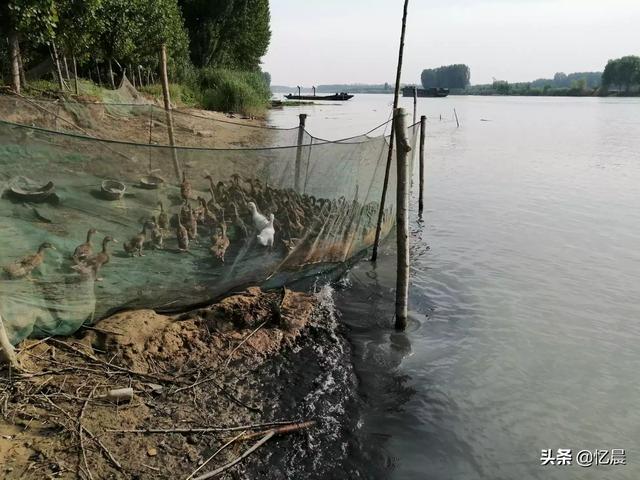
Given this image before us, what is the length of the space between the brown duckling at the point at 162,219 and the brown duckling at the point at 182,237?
13cm

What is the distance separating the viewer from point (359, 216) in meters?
7.33

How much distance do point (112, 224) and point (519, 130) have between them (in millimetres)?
35559

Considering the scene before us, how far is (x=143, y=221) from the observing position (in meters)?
4.36

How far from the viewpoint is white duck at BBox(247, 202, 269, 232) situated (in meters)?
5.27

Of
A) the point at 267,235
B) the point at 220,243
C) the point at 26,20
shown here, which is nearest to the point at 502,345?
the point at 267,235

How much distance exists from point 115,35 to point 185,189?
16.0 meters

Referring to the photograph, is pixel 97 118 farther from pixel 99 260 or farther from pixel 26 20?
pixel 99 260

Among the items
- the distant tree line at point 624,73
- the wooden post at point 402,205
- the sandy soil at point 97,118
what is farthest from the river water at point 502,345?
the distant tree line at point 624,73

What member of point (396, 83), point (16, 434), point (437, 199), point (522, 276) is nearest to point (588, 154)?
point (437, 199)

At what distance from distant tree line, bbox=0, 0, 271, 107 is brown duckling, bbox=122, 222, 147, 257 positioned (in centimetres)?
739

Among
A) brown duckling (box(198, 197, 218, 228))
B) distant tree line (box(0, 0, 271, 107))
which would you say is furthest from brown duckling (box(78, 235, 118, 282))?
distant tree line (box(0, 0, 271, 107))

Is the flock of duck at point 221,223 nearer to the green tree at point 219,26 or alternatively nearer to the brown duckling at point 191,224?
the brown duckling at point 191,224

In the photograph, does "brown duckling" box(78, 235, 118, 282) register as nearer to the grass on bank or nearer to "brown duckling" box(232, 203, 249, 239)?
"brown duckling" box(232, 203, 249, 239)

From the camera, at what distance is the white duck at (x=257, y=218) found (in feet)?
17.3
